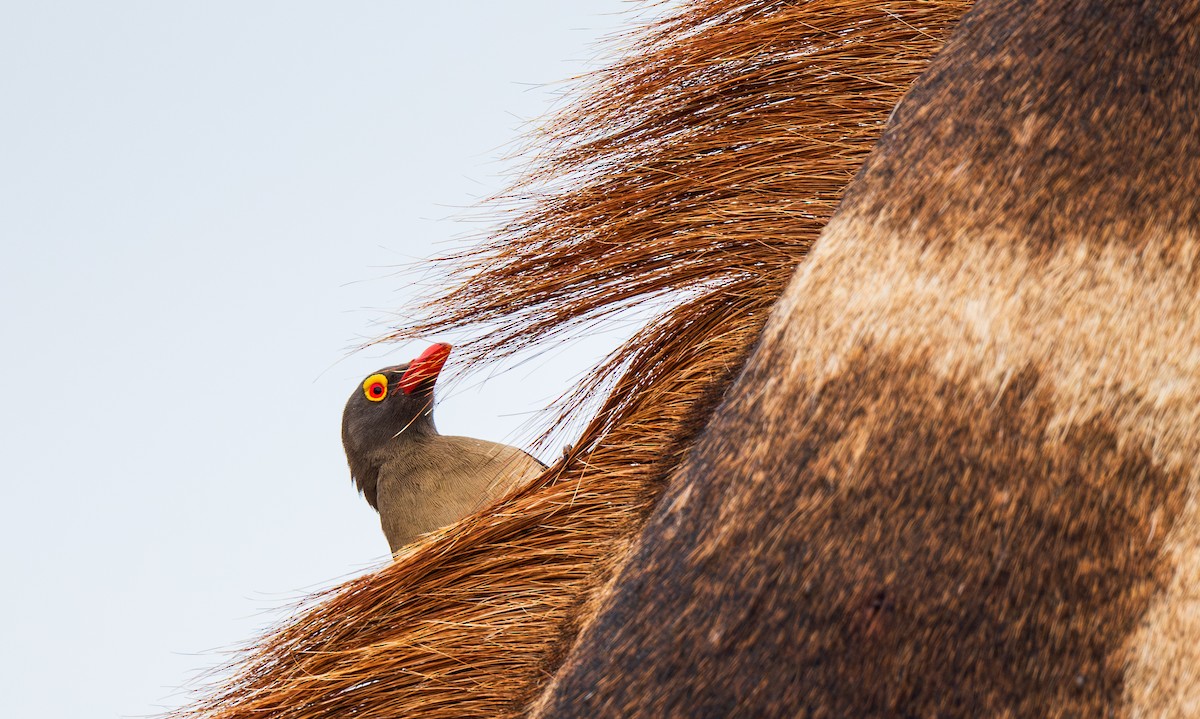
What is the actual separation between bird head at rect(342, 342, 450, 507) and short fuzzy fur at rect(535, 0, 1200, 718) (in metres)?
1.41

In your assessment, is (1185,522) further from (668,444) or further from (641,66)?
(641,66)

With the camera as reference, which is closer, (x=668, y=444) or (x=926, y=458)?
(x=926, y=458)

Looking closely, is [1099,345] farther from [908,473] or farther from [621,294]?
[621,294]

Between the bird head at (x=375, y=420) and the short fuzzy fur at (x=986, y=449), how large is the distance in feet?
4.64

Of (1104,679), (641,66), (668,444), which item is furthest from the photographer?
(641,66)

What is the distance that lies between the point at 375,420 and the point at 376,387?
64mm

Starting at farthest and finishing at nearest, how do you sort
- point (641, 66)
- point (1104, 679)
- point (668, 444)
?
point (641, 66) < point (668, 444) < point (1104, 679)

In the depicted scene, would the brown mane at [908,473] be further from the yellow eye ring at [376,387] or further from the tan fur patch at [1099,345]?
the yellow eye ring at [376,387]

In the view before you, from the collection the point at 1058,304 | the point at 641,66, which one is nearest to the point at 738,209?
the point at 641,66

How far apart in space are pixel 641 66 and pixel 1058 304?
15.8 inches

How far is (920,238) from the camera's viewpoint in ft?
2.04

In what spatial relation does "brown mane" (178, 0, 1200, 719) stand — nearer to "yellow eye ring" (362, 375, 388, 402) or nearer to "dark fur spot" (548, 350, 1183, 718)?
"dark fur spot" (548, 350, 1183, 718)

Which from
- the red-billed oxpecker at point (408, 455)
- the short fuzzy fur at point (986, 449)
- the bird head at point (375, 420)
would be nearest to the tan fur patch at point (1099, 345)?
the short fuzzy fur at point (986, 449)

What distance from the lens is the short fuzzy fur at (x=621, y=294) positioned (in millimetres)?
732
